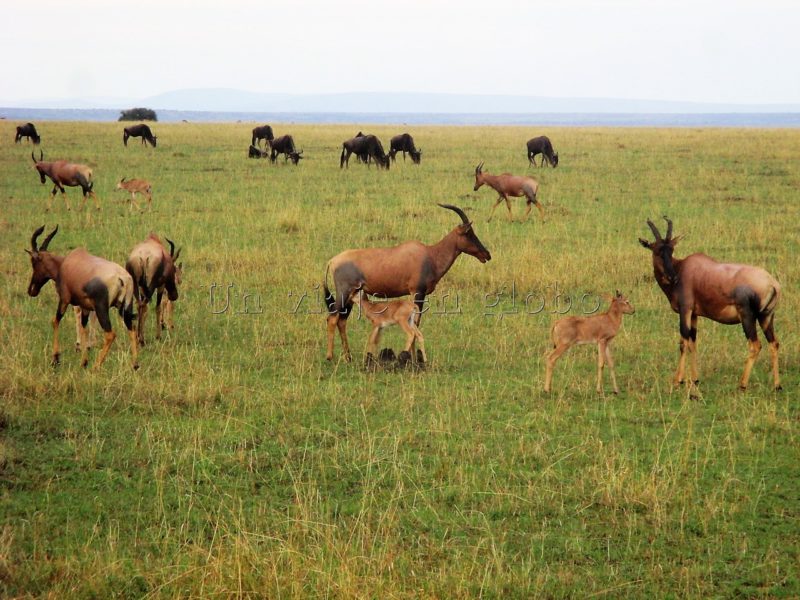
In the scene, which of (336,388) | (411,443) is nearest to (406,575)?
(411,443)

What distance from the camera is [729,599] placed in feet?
16.6

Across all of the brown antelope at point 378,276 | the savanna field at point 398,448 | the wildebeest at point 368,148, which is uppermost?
the wildebeest at point 368,148

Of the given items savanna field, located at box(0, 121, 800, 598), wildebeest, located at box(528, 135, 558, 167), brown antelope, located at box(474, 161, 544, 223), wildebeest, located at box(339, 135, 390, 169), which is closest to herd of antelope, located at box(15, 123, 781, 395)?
savanna field, located at box(0, 121, 800, 598)

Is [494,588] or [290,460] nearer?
[494,588]

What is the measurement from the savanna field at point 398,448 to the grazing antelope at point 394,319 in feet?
→ 1.04

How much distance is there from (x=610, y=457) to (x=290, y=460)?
234cm

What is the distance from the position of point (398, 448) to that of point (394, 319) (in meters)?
2.33

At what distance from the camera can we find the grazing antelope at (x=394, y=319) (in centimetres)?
924

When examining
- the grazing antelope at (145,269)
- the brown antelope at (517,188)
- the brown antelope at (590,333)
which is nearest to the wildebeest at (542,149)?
the brown antelope at (517,188)

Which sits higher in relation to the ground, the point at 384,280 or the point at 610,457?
the point at 384,280

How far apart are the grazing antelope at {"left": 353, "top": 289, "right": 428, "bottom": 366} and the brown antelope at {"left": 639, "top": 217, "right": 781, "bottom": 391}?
2289 mm

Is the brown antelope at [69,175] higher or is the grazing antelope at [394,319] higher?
the brown antelope at [69,175]

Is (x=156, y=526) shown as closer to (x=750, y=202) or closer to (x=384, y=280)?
(x=384, y=280)

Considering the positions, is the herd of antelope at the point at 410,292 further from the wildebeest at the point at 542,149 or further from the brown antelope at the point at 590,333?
the wildebeest at the point at 542,149
